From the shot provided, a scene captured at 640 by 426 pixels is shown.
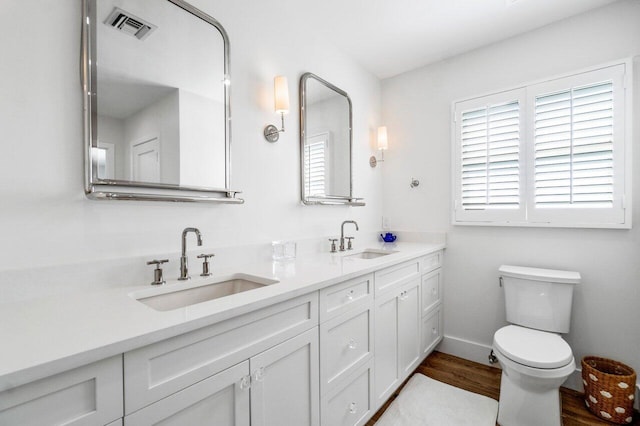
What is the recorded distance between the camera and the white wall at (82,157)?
100cm

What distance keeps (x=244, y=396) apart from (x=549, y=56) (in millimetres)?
2777

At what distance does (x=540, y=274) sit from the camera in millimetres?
1984

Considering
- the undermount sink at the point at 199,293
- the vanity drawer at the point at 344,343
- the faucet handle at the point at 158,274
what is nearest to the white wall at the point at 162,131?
the faucet handle at the point at 158,274

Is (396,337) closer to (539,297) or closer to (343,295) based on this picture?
(343,295)

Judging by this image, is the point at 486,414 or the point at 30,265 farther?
the point at 486,414

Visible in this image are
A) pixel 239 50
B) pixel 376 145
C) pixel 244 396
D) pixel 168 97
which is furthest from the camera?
pixel 376 145

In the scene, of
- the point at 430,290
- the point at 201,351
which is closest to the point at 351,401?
the point at 201,351

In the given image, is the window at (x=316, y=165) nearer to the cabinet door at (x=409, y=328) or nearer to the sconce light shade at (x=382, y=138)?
the sconce light shade at (x=382, y=138)

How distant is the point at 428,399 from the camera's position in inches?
75.2

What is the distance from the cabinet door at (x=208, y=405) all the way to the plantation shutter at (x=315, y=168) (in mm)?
1321

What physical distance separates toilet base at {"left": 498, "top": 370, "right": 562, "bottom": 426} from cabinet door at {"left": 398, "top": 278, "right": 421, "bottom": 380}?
547 millimetres

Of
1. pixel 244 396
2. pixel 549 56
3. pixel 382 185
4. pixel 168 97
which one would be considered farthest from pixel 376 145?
pixel 244 396

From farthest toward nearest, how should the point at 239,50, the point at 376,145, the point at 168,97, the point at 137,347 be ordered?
the point at 376,145 < the point at 239,50 < the point at 168,97 < the point at 137,347

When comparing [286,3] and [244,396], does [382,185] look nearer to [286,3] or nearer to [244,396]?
[286,3]
